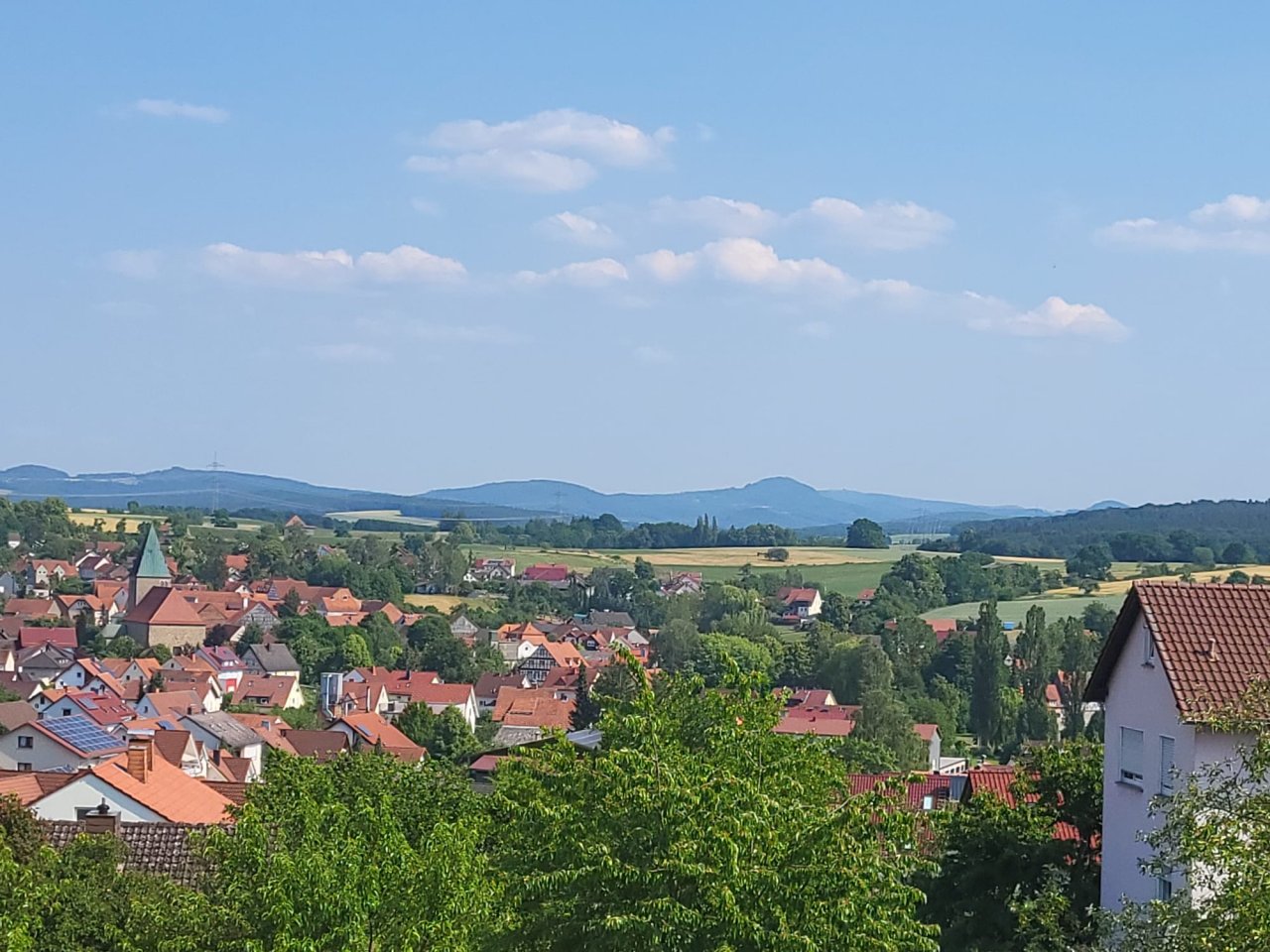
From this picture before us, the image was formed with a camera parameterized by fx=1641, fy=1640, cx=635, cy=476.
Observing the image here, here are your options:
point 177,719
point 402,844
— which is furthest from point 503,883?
point 177,719

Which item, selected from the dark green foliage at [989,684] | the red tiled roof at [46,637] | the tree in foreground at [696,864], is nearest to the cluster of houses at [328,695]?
the red tiled roof at [46,637]

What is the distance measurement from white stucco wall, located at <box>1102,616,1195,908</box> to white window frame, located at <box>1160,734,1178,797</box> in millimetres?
47

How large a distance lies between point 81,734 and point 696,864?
183 ft

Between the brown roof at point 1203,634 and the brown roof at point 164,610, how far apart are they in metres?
125

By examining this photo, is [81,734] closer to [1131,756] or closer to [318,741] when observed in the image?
[318,741]

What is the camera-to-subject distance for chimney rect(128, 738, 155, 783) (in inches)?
1591

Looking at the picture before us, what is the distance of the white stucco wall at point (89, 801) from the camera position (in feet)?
124

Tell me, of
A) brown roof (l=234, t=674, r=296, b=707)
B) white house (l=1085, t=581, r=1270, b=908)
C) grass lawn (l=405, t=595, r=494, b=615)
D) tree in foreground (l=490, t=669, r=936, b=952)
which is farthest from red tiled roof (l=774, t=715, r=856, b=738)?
grass lawn (l=405, t=595, r=494, b=615)

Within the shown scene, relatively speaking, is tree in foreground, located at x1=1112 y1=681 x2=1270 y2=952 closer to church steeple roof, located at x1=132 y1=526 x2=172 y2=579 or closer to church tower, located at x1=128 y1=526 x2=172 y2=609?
church tower, located at x1=128 y1=526 x2=172 y2=609

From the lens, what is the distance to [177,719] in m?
79.9

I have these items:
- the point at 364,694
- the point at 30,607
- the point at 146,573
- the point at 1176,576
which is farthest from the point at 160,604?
the point at 1176,576

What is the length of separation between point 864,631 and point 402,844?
129m

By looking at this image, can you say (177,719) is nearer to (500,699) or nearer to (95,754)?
(95,754)

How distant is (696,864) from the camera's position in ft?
47.1
